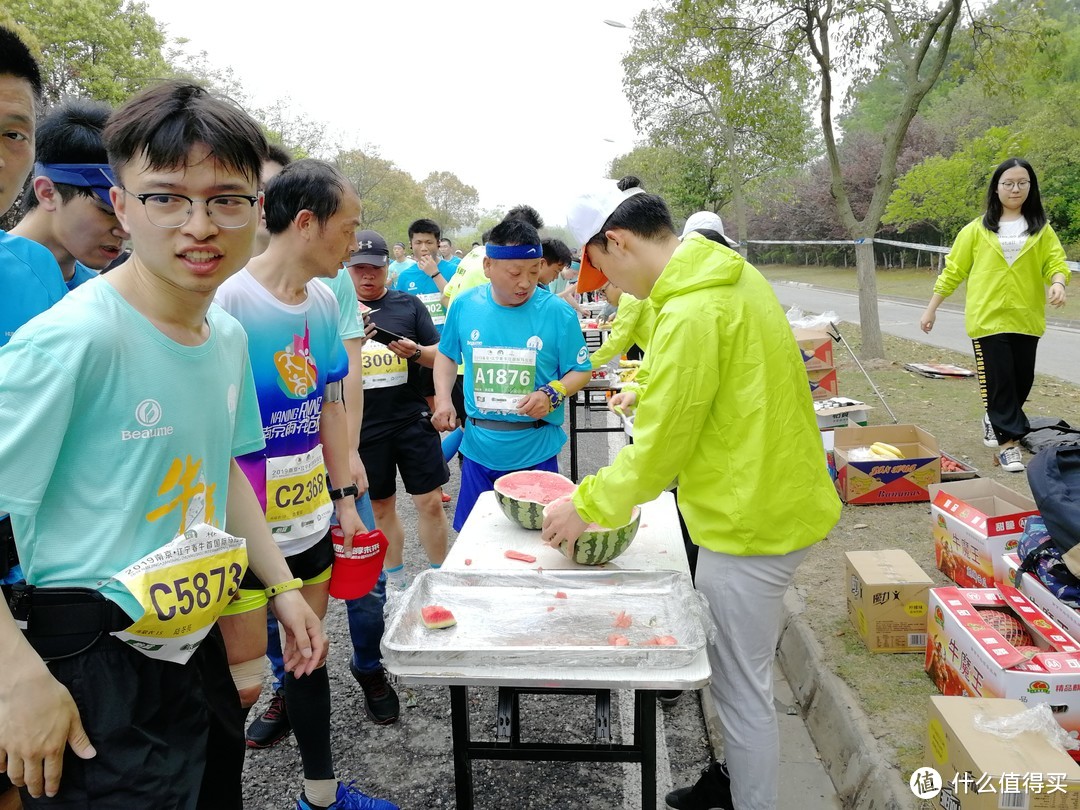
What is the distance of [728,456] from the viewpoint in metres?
2.16

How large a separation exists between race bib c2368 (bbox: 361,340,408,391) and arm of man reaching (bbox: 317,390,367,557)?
136 cm

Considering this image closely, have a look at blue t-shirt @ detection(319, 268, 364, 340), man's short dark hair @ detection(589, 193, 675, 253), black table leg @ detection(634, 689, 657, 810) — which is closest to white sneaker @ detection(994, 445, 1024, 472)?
man's short dark hair @ detection(589, 193, 675, 253)

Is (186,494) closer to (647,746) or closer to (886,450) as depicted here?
(647,746)

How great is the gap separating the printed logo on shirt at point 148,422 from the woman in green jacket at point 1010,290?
19.7 ft

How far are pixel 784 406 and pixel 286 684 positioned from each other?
183 cm

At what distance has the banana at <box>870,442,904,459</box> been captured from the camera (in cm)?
538

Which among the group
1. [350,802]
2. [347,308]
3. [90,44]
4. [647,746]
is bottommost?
[350,802]

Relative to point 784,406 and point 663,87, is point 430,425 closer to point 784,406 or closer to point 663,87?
point 784,406

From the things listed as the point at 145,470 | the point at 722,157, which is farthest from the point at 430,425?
the point at 722,157

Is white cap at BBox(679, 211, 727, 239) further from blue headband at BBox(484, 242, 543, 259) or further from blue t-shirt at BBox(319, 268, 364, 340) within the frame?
blue t-shirt at BBox(319, 268, 364, 340)

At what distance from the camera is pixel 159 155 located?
1419 millimetres

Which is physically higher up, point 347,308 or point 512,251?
point 512,251

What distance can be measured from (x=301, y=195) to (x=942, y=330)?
50.5 ft

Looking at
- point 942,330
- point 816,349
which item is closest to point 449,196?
point 942,330
